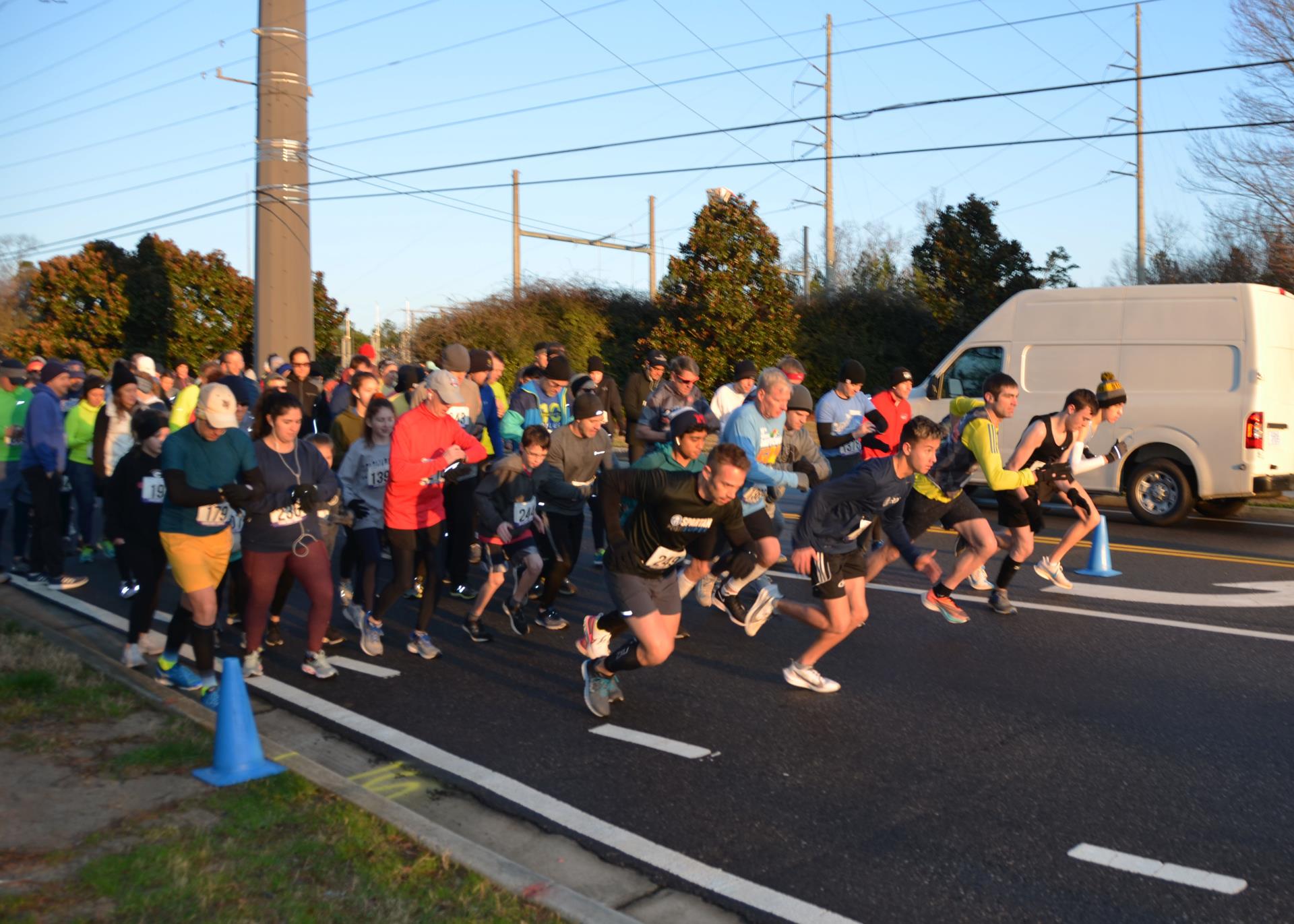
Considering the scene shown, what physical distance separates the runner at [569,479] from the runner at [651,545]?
Answer: 202cm

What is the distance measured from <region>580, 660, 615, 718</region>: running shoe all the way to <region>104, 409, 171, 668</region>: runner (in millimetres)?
3031

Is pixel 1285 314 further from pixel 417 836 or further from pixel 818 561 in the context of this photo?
pixel 417 836

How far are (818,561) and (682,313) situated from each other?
1981 centimetres

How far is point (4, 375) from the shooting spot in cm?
1070

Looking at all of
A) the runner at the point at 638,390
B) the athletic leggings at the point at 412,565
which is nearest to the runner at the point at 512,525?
the athletic leggings at the point at 412,565

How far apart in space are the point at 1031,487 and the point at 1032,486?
0.03 m

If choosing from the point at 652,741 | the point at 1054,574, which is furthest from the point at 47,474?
the point at 1054,574

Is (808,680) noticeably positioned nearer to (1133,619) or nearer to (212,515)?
(1133,619)

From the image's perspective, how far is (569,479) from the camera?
870 centimetres

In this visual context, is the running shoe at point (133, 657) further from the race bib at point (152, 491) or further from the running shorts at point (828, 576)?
the running shorts at point (828, 576)

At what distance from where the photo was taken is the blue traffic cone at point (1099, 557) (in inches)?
432

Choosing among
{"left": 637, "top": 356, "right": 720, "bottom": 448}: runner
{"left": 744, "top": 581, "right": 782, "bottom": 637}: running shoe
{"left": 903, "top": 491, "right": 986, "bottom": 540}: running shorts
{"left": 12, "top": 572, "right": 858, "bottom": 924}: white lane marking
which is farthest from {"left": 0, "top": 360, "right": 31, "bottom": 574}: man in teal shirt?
{"left": 903, "top": 491, "right": 986, "bottom": 540}: running shorts

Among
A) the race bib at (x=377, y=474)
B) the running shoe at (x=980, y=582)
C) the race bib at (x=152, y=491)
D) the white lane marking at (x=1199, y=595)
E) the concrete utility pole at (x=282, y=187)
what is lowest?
the white lane marking at (x=1199, y=595)

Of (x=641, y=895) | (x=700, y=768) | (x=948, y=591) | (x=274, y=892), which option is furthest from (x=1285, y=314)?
(x=274, y=892)
